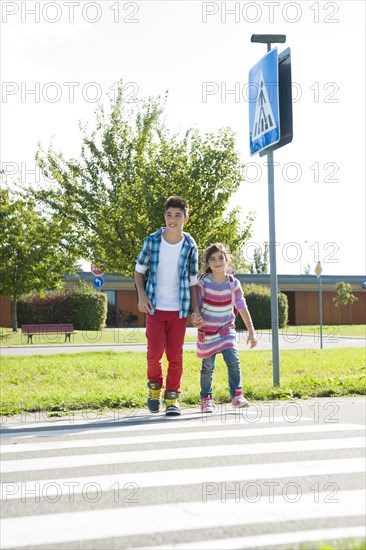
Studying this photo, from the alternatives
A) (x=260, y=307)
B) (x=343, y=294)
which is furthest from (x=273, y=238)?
(x=343, y=294)

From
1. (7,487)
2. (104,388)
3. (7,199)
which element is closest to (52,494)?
(7,487)

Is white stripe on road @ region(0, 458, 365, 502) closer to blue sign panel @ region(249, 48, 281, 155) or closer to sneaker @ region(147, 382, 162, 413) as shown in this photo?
sneaker @ region(147, 382, 162, 413)

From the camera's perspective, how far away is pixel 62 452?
5223mm

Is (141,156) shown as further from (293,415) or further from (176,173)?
(293,415)

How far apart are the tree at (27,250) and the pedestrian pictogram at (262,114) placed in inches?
972

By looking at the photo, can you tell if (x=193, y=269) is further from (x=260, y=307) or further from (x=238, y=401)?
(x=260, y=307)

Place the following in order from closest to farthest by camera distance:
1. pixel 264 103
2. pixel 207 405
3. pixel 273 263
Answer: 1. pixel 207 405
2. pixel 264 103
3. pixel 273 263

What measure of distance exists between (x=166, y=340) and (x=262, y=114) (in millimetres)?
3876

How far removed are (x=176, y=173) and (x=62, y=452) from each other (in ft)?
59.1

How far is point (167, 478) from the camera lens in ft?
14.5

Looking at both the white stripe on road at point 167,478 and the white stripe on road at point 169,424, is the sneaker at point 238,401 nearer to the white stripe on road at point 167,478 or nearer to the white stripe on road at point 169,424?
the white stripe on road at point 169,424

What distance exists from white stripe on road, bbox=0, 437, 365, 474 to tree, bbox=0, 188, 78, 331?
28.3 metres

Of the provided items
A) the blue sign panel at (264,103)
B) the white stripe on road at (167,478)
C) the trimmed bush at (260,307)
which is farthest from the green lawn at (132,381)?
the trimmed bush at (260,307)

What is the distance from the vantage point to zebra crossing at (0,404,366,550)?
3.42 metres
